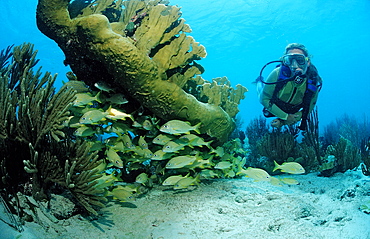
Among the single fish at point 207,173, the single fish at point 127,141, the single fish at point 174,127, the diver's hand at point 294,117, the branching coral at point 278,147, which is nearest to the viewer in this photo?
the single fish at point 174,127

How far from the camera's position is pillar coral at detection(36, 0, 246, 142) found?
3295mm

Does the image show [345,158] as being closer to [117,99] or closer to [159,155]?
[159,155]

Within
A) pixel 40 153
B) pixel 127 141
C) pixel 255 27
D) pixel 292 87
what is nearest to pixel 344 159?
pixel 292 87

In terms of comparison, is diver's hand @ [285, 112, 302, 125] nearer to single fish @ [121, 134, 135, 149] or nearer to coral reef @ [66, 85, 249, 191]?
coral reef @ [66, 85, 249, 191]

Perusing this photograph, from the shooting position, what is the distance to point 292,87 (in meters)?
6.02

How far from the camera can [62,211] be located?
8.67 feet

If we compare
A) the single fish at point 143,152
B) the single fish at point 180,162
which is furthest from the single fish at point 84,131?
the single fish at point 180,162

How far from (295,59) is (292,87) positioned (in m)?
0.77

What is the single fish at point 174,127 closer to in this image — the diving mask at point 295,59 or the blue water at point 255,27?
the diving mask at point 295,59

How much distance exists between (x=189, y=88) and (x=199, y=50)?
38.2 inches

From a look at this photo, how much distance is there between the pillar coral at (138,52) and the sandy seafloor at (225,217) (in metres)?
1.42

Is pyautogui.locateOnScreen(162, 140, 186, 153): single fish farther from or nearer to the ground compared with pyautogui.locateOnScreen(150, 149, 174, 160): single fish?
farther from the ground

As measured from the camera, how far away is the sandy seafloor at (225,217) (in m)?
2.61

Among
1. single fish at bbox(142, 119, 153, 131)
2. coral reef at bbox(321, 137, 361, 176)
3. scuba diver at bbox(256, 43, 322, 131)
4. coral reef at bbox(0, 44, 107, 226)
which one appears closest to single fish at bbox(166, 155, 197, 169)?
single fish at bbox(142, 119, 153, 131)
